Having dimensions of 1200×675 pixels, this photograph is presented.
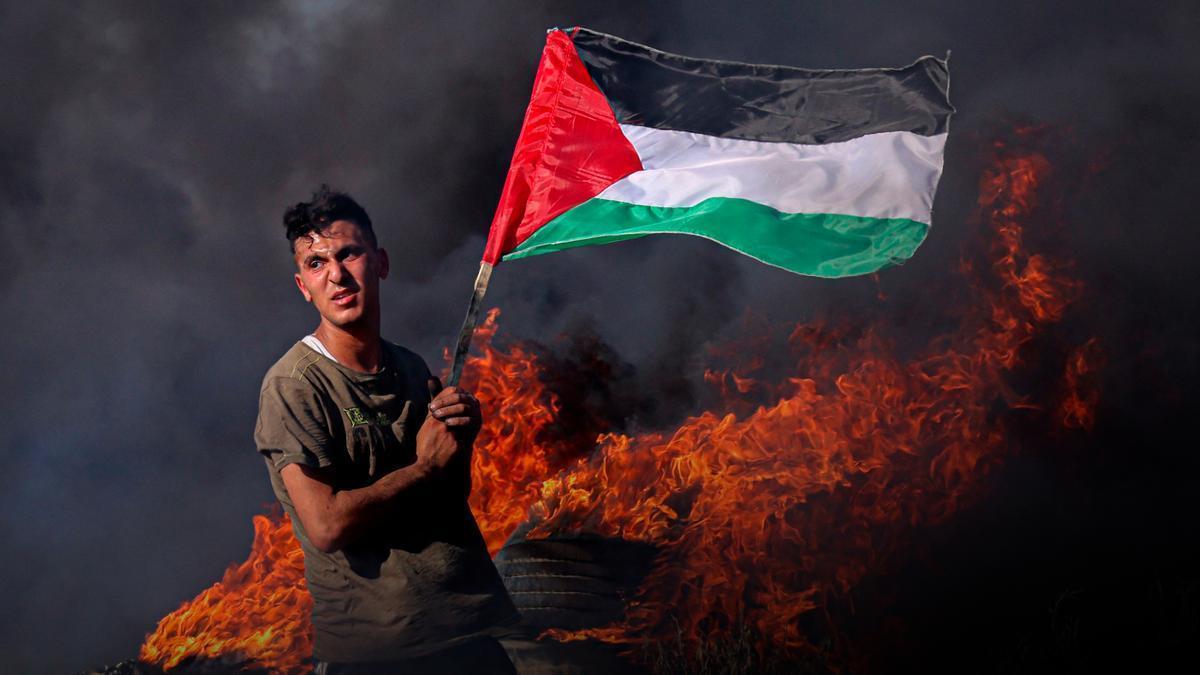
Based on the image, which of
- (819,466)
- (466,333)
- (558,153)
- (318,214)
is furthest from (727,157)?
(819,466)

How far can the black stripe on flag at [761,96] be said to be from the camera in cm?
393

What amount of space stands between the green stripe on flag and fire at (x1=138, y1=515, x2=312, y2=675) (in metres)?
4.00

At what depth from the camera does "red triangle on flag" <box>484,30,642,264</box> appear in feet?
11.4

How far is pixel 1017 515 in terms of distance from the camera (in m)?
7.57

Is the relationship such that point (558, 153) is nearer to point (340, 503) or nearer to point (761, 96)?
point (761, 96)

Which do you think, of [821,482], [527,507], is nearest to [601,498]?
[527,507]

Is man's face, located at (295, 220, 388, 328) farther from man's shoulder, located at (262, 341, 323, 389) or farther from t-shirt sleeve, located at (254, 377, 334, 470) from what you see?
t-shirt sleeve, located at (254, 377, 334, 470)

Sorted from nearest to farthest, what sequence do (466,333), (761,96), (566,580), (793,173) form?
(466,333), (793,173), (761,96), (566,580)

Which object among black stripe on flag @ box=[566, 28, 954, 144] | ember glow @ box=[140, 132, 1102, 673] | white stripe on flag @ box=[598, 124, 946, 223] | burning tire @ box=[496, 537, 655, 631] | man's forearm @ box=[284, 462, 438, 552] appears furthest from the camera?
ember glow @ box=[140, 132, 1102, 673]

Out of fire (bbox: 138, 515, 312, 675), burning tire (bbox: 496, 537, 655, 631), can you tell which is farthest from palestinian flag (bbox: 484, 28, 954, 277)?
fire (bbox: 138, 515, 312, 675)

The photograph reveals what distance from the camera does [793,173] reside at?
3867mm

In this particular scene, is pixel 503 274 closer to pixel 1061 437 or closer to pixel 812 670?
pixel 812 670

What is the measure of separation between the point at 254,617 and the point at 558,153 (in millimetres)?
4457

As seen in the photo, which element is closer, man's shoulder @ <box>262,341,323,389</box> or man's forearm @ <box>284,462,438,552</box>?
man's forearm @ <box>284,462,438,552</box>
